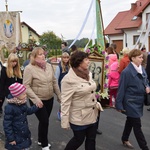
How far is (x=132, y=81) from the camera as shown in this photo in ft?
13.8

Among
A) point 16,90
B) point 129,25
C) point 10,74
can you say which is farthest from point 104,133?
point 129,25

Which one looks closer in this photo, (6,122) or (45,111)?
(6,122)

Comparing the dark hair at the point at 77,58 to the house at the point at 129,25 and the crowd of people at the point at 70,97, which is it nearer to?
the crowd of people at the point at 70,97

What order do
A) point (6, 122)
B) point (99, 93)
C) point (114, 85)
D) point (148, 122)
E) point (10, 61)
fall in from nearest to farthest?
1. point (6, 122)
2. point (99, 93)
3. point (10, 61)
4. point (148, 122)
5. point (114, 85)

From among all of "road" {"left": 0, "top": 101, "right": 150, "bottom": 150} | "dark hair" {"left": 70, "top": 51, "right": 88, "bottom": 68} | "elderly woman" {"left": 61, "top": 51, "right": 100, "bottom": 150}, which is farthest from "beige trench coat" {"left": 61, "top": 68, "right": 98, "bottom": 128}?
"road" {"left": 0, "top": 101, "right": 150, "bottom": 150}

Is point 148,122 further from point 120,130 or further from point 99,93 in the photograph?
point 99,93

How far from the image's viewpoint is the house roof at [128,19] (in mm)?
35344

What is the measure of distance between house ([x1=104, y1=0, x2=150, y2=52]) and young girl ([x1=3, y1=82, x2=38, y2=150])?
96.9 feet

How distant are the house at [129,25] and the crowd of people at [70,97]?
2833cm

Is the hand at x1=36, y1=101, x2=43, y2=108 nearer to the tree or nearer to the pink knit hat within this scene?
the pink knit hat

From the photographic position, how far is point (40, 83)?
4352 mm

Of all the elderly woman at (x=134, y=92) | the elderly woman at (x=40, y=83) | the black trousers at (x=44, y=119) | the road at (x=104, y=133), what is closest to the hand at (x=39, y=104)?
the elderly woman at (x=40, y=83)

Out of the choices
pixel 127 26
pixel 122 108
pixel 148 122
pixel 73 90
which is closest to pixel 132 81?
pixel 122 108

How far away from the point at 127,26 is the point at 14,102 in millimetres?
33849
